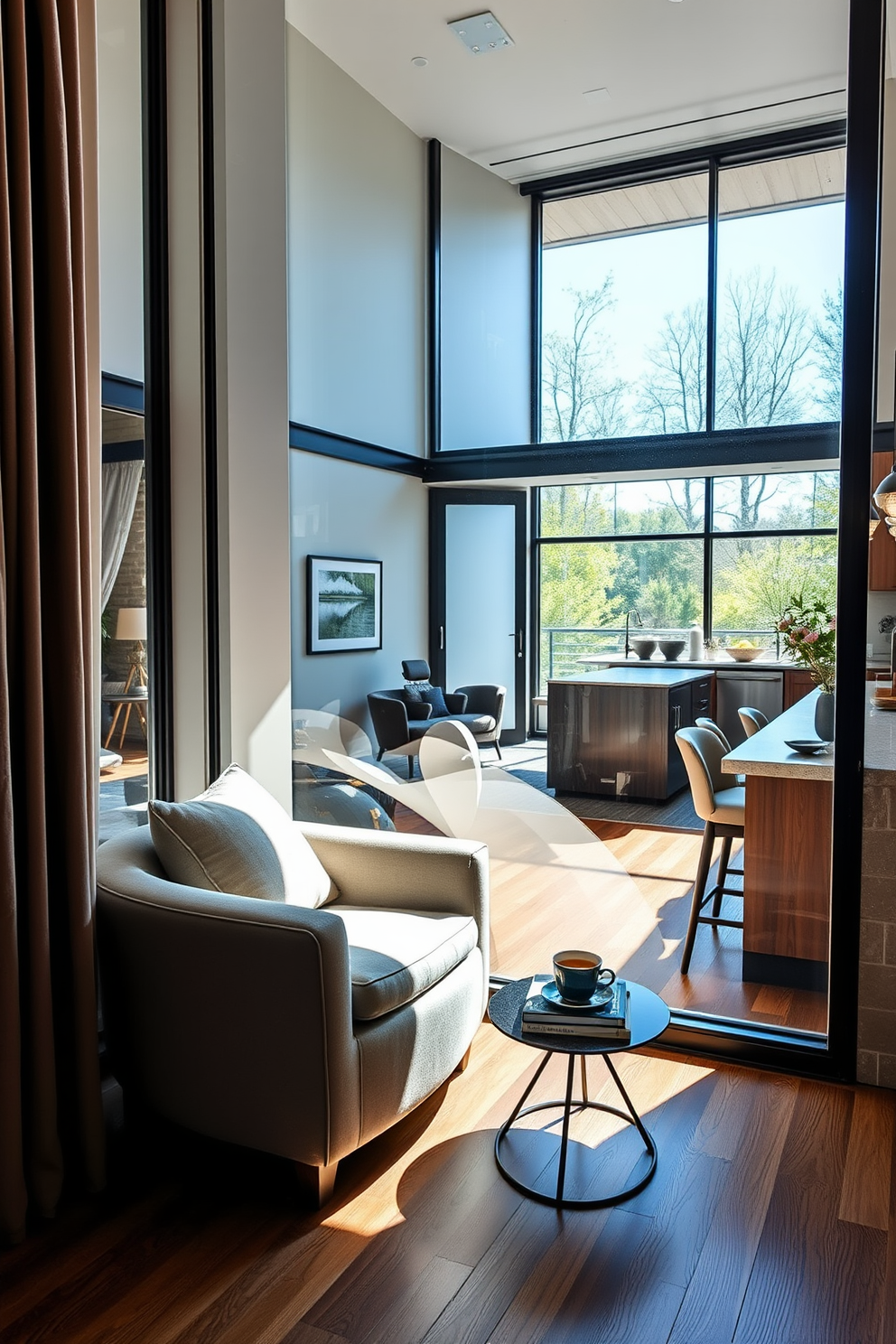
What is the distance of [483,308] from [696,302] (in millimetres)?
675

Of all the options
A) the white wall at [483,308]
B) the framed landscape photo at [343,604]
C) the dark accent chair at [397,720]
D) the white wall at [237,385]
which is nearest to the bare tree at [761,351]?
the white wall at [483,308]

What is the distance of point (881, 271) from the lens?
8.57ft

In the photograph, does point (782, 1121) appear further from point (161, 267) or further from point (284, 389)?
point (161, 267)

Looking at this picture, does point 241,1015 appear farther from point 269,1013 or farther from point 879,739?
point 879,739

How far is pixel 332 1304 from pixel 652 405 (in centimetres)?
242

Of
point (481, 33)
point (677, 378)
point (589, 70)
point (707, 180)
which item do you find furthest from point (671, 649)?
point (481, 33)

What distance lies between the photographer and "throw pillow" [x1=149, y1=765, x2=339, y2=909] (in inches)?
93.4

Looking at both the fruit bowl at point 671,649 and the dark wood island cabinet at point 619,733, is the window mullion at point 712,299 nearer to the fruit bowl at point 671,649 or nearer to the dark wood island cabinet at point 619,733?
the fruit bowl at point 671,649

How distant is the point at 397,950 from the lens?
94.0 inches

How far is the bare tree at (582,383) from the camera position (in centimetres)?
296

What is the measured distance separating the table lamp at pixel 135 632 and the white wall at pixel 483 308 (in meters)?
1.12

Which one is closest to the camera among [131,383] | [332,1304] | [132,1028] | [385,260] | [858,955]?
[332,1304]

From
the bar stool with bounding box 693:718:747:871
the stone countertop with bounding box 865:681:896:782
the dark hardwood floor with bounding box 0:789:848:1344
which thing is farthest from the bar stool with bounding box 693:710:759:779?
the dark hardwood floor with bounding box 0:789:848:1344

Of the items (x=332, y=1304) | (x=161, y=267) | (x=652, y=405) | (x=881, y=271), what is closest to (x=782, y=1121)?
(x=332, y=1304)
